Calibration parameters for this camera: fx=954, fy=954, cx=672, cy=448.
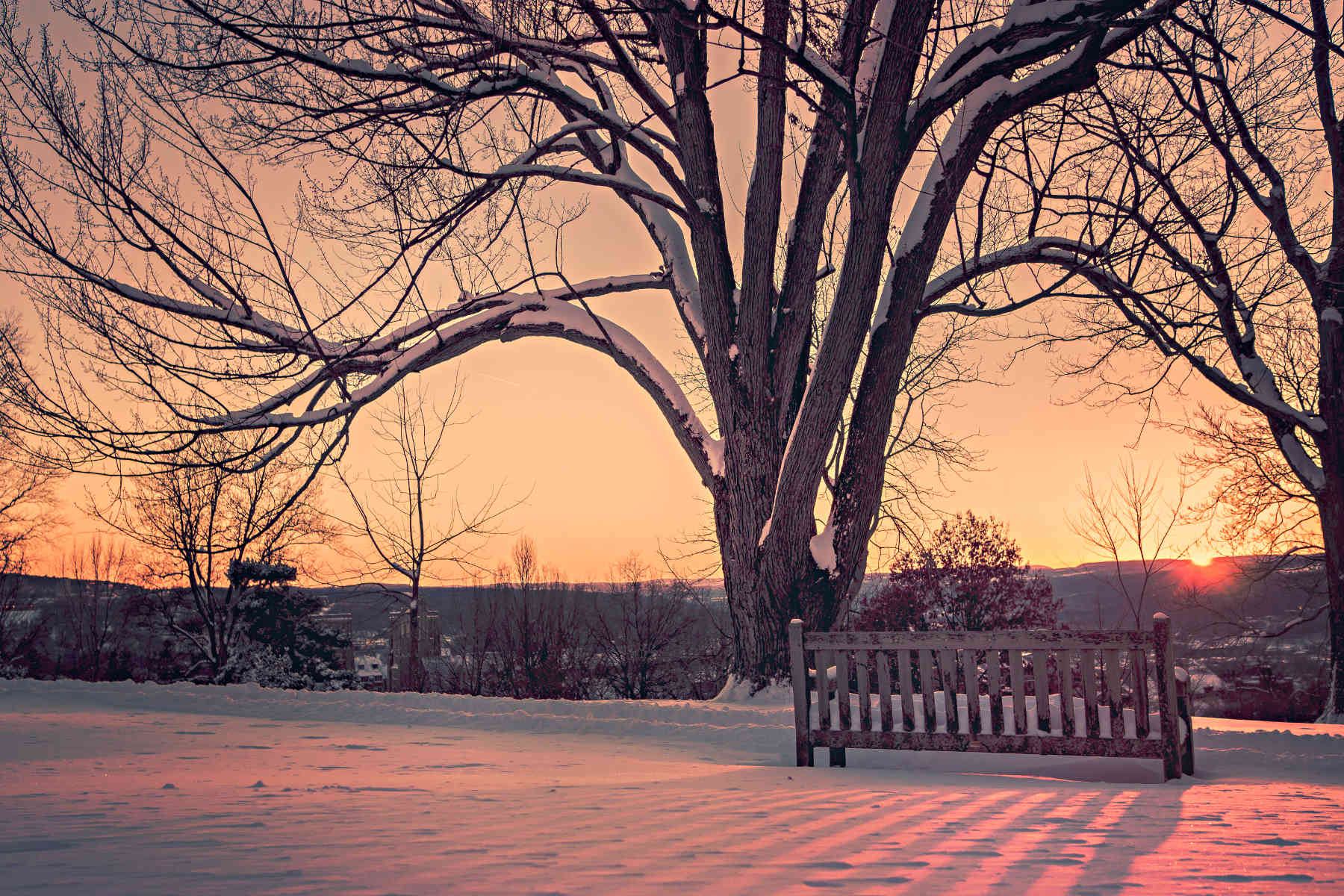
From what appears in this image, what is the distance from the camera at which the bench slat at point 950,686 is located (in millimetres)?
6738

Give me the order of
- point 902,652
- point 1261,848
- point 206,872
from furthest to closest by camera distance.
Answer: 1. point 902,652
2. point 1261,848
3. point 206,872

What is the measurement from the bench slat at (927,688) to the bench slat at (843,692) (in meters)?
0.55

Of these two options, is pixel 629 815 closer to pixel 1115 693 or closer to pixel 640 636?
pixel 1115 693

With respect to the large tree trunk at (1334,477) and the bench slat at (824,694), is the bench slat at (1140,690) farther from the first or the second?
the large tree trunk at (1334,477)

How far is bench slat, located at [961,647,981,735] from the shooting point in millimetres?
6656

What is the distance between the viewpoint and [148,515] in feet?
93.7

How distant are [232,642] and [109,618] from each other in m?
16.4

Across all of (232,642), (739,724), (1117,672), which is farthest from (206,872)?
(232,642)

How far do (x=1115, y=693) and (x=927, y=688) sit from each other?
124cm

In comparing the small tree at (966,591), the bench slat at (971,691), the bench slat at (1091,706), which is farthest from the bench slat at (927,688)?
the small tree at (966,591)

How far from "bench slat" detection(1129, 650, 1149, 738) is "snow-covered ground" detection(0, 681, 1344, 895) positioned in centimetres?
40

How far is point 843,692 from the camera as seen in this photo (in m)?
7.07

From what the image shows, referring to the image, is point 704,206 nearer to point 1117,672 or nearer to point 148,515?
point 1117,672

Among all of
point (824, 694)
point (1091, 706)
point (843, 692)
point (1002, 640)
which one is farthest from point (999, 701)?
point (824, 694)
